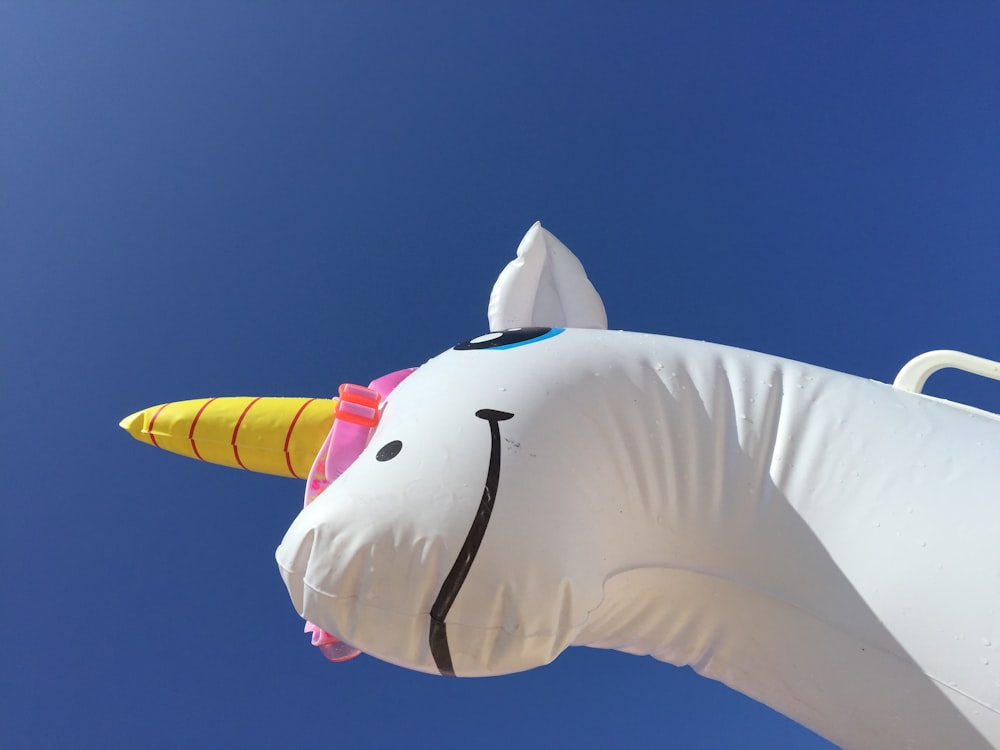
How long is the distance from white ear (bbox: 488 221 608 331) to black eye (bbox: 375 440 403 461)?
635 millimetres

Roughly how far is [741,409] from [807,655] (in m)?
0.32

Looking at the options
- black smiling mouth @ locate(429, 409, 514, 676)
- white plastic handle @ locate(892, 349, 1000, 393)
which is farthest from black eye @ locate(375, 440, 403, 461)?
white plastic handle @ locate(892, 349, 1000, 393)

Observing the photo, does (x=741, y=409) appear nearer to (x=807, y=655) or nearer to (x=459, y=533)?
(x=807, y=655)

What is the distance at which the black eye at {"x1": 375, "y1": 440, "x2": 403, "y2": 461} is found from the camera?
84cm

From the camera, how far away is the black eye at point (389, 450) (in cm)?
84

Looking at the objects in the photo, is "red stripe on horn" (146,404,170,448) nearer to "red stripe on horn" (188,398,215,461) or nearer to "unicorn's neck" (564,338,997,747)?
"red stripe on horn" (188,398,215,461)

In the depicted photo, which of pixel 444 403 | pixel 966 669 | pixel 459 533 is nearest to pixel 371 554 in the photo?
pixel 459 533

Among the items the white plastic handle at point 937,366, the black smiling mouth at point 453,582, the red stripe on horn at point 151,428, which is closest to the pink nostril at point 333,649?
the black smiling mouth at point 453,582

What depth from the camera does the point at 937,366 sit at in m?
1.06

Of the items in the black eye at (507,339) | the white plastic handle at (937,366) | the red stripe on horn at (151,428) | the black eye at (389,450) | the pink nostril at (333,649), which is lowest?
the pink nostril at (333,649)

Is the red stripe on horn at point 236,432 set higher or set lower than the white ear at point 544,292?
lower

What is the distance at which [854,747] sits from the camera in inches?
34.4

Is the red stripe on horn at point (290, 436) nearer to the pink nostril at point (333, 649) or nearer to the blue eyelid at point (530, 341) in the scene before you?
the pink nostril at point (333, 649)

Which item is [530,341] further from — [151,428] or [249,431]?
[151,428]
